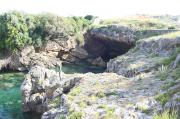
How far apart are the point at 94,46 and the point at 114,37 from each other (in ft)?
31.3

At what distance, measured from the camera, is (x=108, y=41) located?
3184 inches

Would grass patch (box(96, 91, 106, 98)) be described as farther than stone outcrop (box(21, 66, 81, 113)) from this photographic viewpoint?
No

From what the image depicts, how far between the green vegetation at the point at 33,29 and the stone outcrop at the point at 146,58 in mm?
27480

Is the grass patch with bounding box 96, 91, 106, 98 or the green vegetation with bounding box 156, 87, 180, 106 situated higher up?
the green vegetation with bounding box 156, 87, 180, 106

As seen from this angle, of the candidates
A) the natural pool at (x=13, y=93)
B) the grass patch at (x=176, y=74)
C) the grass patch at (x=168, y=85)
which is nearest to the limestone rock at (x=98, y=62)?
the natural pool at (x=13, y=93)

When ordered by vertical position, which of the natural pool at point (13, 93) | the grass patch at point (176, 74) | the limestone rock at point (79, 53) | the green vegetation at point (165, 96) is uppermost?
the grass patch at point (176, 74)

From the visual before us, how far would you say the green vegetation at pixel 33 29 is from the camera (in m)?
68.9

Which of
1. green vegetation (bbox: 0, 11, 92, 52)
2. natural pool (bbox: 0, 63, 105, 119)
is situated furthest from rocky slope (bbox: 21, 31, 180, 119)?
green vegetation (bbox: 0, 11, 92, 52)

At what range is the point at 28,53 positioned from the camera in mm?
70625

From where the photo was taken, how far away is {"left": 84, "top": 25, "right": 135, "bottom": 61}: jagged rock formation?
244 feet

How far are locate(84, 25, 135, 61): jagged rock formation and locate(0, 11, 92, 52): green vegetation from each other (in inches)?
140

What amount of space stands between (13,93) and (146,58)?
19.0 m

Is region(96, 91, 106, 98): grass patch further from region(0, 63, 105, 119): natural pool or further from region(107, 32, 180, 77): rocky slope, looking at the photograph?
region(0, 63, 105, 119): natural pool

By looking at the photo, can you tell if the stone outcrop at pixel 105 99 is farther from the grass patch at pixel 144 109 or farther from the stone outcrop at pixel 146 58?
the stone outcrop at pixel 146 58
